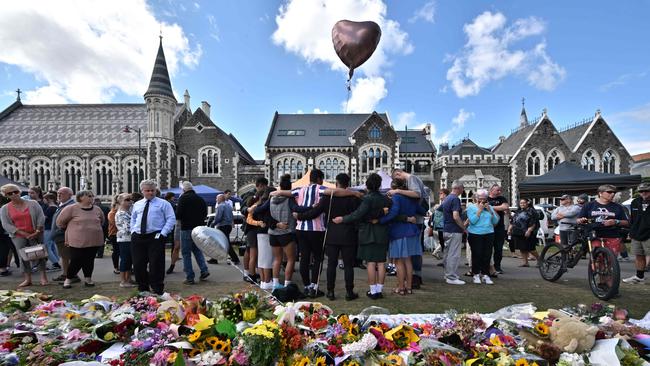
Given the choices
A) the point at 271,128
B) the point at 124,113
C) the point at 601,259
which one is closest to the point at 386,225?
the point at 601,259

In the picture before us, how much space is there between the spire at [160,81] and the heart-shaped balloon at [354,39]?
27.3 meters

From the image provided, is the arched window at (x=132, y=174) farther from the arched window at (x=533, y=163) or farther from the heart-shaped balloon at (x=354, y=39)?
the arched window at (x=533, y=163)

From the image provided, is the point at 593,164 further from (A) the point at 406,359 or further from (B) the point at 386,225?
Result: (A) the point at 406,359

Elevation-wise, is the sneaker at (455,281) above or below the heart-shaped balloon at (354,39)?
below

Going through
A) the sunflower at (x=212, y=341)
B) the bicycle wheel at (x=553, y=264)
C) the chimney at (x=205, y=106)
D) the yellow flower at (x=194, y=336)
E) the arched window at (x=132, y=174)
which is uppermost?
the chimney at (x=205, y=106)

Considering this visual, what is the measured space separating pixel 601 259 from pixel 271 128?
30.2m

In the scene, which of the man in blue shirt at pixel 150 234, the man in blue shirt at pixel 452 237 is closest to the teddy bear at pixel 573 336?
the man in blue shirt at pixel 452 237

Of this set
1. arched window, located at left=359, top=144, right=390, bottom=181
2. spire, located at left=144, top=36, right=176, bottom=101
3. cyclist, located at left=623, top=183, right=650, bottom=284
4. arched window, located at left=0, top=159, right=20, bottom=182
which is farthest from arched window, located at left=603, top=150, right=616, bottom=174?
arched window, located at left=0, top=159, right=20, bottom=182

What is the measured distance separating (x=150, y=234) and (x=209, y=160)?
2712 cm

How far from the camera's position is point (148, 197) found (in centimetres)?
533

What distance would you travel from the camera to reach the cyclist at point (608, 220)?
5629 mm

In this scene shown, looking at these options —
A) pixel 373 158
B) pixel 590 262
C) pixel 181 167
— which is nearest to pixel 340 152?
pixel 373 158

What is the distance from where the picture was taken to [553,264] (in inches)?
251

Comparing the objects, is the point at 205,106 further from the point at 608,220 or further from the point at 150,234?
the point at 608,220
